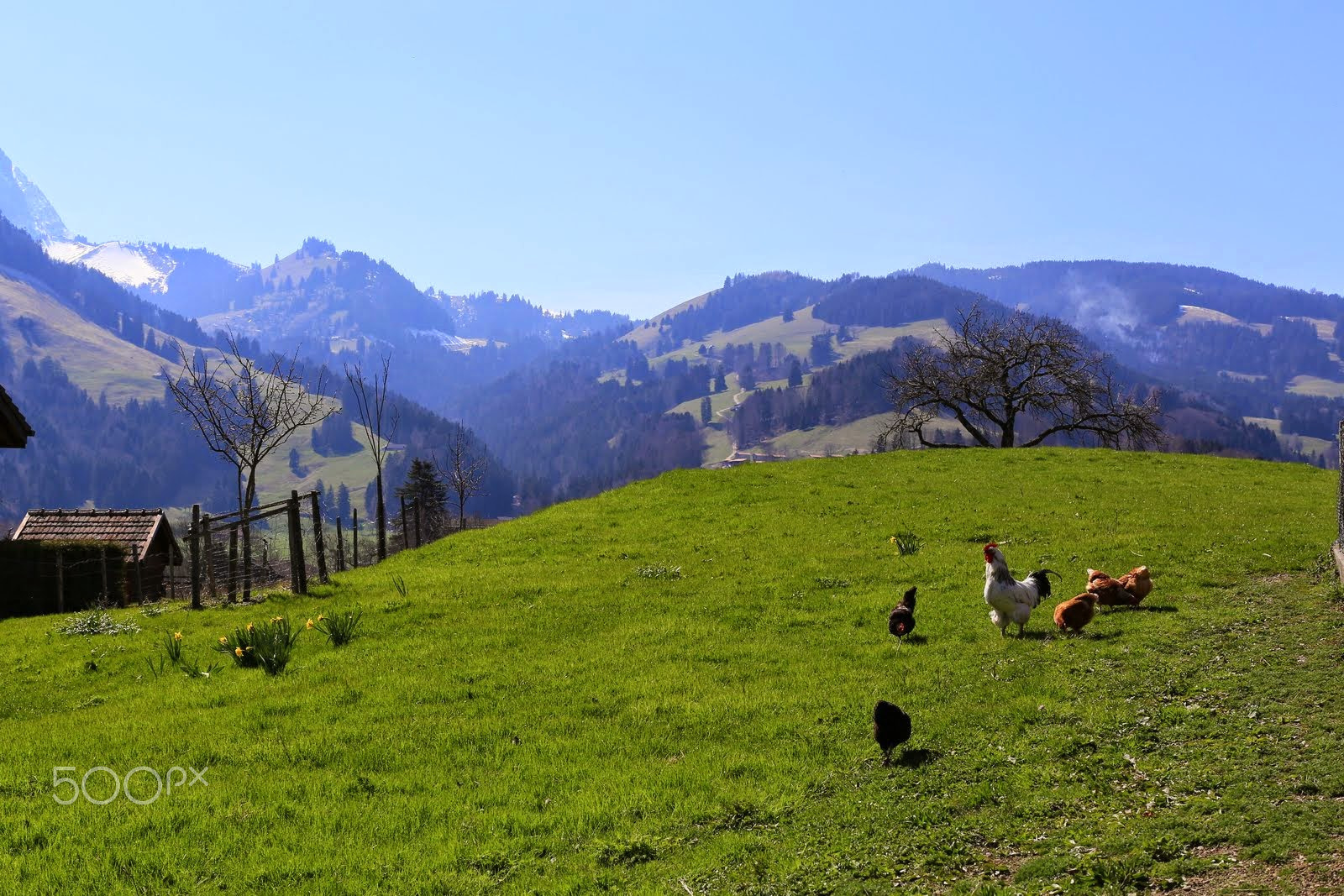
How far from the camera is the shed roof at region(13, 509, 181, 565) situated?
56656 mm

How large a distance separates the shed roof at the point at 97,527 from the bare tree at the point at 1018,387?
169 ft

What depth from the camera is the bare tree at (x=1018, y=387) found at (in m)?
59.4

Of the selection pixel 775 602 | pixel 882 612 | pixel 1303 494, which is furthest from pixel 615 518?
pixel 1303 494

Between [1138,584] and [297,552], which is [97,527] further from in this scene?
[1138,584]

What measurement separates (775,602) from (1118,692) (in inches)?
391

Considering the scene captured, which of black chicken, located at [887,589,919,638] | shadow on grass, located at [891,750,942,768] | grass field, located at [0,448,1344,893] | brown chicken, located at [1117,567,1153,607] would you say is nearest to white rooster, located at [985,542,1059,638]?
grass field, located at [0,448,1344,893]

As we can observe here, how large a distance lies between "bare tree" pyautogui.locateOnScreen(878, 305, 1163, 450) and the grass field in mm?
35277

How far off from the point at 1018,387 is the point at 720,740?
52856 millimetres

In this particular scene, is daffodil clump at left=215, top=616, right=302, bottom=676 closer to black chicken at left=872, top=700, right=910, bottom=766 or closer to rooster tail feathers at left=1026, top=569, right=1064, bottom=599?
black chicken at left=872, top=700, right=910, bottom=766

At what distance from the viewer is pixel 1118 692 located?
1261cm

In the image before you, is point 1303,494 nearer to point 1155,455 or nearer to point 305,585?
point 1155,455

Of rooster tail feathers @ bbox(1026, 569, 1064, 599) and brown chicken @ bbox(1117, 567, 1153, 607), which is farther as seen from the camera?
brown chicken @ bbox(1117, 567, 1153, 607)

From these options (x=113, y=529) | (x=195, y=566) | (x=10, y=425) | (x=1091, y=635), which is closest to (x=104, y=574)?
(x=195, y=566)

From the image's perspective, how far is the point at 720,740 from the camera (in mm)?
13109
